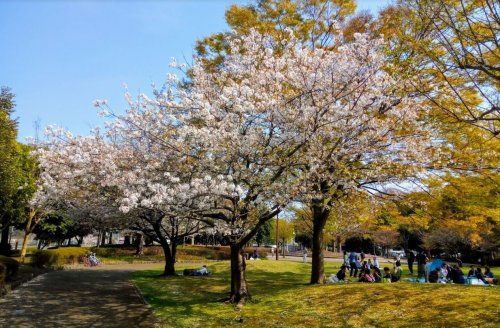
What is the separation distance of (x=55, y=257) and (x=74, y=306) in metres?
16.3

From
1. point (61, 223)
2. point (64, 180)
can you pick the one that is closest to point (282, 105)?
point (64, 180)

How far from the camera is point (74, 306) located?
14.3 metres

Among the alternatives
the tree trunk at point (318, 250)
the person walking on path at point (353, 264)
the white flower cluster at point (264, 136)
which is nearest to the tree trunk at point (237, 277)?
the white flower cluster at point (264, 136)

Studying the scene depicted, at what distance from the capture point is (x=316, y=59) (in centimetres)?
1249

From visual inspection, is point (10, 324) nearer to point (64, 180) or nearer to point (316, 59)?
point (64, 180)

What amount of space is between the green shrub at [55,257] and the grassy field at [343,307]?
14.0 m

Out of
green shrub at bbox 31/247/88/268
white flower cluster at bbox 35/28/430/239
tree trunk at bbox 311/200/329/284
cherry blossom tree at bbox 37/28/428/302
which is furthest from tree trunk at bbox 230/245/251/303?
green shrub at bbox 31/247/88/268

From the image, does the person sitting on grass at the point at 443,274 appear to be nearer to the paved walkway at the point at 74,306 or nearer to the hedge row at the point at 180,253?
the paved walkway at the point at 74,306

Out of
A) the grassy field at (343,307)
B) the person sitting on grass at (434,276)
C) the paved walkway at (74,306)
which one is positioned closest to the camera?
the grassy field at (343,307)

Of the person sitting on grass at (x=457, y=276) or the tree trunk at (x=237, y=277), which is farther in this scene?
the person sitting on grass at (x=457, y=276)

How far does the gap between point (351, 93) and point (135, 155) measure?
781 centimetres

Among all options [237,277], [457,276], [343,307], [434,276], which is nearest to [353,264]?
[434,276]

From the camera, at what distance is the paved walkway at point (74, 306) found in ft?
38.8

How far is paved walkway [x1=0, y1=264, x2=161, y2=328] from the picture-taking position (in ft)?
38.8
